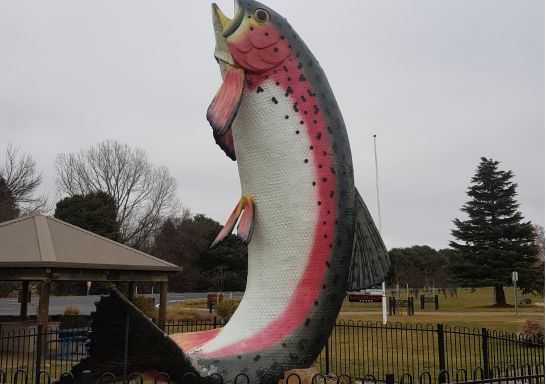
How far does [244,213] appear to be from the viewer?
522cm

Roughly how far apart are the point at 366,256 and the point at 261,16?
2.60m

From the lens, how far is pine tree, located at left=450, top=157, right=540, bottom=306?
101 feet

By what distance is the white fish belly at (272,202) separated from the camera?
496 centimetres

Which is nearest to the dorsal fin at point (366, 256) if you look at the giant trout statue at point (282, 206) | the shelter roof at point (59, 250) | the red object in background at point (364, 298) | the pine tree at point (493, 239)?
the giant trout statue at point (282, 206)

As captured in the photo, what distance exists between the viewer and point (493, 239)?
3212 cm

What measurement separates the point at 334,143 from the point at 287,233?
1.00m

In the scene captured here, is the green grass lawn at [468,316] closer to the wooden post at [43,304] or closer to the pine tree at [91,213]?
the wooden post at [43,304]

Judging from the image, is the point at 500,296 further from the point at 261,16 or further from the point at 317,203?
the point at 261,16

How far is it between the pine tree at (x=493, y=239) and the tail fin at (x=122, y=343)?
Answer: 29.4m

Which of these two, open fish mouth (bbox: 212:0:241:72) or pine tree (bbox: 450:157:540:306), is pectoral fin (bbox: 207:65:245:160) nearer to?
open fish mouth (bbox: 212:0:241:72)

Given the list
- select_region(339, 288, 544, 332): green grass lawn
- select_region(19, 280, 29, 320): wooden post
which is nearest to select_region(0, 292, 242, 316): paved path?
select_region(19, 280, 29, 320): wooden post

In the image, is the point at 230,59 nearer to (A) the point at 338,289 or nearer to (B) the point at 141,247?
(A) the point at 338,289

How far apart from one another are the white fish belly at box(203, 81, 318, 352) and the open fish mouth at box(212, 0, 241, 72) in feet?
1.43

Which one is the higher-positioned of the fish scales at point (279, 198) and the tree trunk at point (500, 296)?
the fish scales at point (279, 198)
